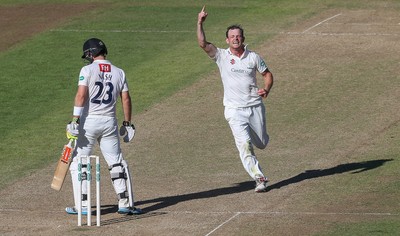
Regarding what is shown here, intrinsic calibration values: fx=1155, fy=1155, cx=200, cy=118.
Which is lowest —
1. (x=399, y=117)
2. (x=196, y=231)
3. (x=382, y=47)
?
(x=196, y=231)

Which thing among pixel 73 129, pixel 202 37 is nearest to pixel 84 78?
pixel 73 129

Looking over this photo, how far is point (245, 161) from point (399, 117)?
17.6ft

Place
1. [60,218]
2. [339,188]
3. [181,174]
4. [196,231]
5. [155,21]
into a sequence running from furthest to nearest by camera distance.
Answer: [155,21]
[181,174]
[339,188]
[60,218]
[196,231]

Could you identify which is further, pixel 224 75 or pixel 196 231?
pixel 224 75

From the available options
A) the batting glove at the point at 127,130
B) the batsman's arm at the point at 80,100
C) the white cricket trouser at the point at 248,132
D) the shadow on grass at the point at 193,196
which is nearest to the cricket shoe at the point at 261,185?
the white cricket trouser at the point at 248,132

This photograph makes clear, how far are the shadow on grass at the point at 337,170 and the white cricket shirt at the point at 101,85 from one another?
2.96m

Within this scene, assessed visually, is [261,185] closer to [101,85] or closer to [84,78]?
[101,85]

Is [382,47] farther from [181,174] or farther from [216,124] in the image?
[181,174]

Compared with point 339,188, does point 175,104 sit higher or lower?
higher

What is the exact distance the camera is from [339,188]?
1658 centimetres

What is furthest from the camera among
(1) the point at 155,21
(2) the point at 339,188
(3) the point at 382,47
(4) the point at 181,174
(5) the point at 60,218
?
(1) the point at 155,21

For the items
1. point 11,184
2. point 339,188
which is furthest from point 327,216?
point 11,184

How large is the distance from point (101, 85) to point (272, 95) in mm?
8059

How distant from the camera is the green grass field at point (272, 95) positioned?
1762 cm
